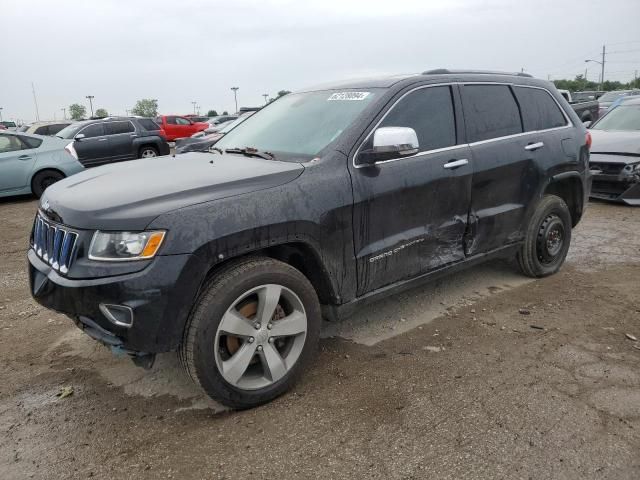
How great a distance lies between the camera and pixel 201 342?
2633mm

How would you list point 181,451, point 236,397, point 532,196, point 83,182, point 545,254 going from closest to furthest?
point 181,451, point 236,397, point 83,182, point 532,196, point 545,254

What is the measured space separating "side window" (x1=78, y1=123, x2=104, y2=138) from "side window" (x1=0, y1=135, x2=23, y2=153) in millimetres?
3732

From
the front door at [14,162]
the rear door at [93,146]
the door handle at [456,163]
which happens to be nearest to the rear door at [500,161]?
the door handle at [456,163]

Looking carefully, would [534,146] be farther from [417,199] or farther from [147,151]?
[147,151]

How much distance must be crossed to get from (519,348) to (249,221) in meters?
2.06

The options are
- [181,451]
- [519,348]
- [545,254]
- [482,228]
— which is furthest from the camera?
[545,254]

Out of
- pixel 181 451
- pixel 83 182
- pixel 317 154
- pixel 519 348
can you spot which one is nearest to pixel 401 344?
pixel 519 348

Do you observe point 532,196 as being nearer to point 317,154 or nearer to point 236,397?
point 317,154

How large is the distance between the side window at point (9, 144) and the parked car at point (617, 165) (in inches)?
407

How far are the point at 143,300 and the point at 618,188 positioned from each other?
7468mm

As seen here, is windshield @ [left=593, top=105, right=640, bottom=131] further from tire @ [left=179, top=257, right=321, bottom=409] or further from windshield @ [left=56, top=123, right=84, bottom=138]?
windshield @ [left=56, top=123, right=84, bottom=138]

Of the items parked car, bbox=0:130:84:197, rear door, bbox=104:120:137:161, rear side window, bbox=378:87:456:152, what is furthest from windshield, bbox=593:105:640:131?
rear door, bbox=104:120:137:161

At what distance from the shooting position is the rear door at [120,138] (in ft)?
47.2

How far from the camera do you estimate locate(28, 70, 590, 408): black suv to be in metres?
2.54
